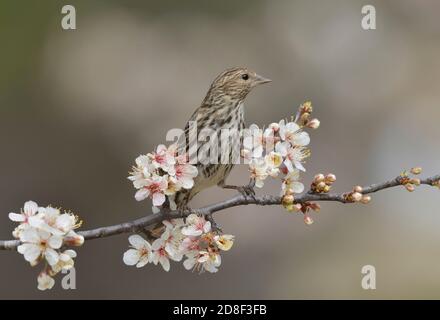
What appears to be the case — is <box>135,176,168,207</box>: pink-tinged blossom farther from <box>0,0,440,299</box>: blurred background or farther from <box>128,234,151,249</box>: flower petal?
<box>0,0,440,299</box>: blurred background

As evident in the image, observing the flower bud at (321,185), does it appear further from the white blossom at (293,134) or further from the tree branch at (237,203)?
the white blossom at (293,134)

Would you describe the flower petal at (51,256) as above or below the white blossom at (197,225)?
below

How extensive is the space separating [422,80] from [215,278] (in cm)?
358

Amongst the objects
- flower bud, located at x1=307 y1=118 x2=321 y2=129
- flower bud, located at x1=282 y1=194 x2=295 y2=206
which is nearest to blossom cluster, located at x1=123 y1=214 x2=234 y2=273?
flower bud, located at x1=282 y1=194 x2=295 y2=206

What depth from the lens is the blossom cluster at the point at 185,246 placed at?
2.89 m

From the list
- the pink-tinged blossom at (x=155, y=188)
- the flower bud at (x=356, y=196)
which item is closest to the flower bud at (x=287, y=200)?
the flower bud at (x=356, y=196)

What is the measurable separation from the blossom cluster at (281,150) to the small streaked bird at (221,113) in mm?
512

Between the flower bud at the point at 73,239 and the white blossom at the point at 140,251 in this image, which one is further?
the white blossom at the point at 140,251

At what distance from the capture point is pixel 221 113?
147 inches

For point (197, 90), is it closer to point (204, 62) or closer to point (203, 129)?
point (204, 62)

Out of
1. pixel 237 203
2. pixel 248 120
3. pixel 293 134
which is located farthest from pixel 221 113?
pixel 248 120

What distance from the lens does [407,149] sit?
26.4 feet

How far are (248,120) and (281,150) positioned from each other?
5.10 meters

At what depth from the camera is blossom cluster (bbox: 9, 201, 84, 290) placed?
2.51 meters
